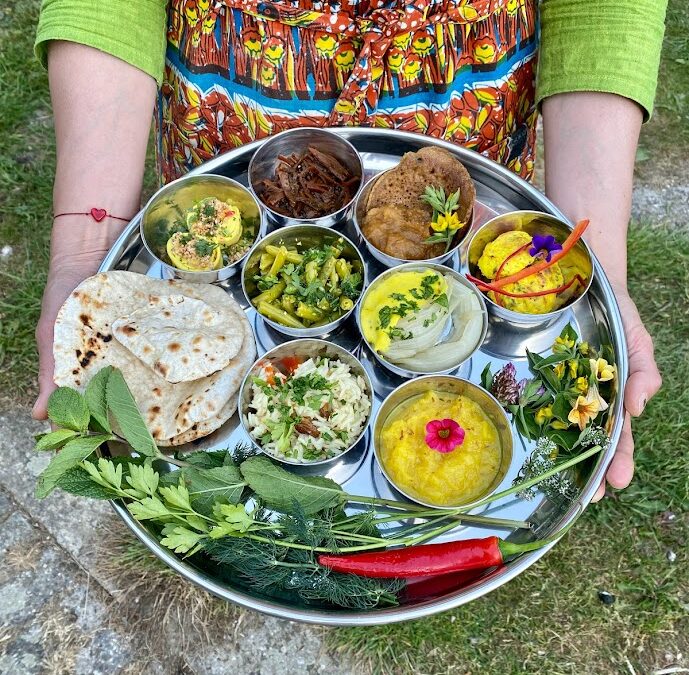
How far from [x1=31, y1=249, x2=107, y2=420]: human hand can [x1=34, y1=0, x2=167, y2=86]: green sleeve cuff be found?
803 millimetres

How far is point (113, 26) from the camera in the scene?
2623mm

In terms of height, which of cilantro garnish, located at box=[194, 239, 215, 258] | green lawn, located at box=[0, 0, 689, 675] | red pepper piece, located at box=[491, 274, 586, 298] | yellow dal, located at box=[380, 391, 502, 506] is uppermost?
cilantro garnish, located at box=[194, 239, 215, 258]

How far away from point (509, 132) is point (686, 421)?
6.87ft

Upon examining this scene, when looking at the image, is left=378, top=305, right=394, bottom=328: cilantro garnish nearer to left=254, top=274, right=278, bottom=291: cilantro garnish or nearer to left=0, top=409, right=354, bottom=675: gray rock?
left=254, top=274, right=278, bottom=291: cilantro garnish

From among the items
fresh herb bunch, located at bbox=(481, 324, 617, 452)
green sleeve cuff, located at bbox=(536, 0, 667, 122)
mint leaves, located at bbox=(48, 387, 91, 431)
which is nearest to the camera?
mint leaves, located at bbox=(48, 387, 91, 431)

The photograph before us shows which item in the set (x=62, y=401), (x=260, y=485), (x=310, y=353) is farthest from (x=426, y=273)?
(x=62, y=401)

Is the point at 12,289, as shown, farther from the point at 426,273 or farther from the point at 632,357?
the point at 632,357

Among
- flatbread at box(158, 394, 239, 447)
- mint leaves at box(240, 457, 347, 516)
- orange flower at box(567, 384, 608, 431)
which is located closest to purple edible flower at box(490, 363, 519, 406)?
orange flower at box(567, 384, 608, 431)

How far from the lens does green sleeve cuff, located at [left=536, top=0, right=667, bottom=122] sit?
2.63 metres

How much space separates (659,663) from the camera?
11.0 ft

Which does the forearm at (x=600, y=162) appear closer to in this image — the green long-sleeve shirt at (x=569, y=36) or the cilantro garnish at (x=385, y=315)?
the green long-sleeve shirt at (x=569, y=36)

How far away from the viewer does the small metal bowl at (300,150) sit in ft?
9.06

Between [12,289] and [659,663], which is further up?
[12,289]

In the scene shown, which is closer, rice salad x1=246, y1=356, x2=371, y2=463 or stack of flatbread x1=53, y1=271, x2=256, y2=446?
rice salad x1=246, y1=356, x2=371, y2=463
